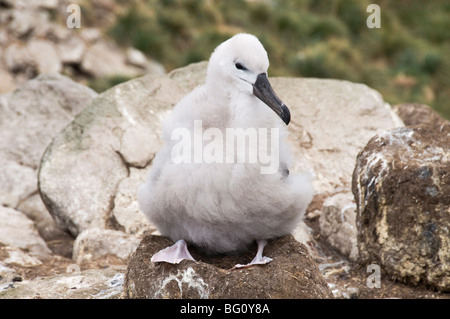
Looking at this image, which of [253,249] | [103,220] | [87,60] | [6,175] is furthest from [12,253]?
[87,60]

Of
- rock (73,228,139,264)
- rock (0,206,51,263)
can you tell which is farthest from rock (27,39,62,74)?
rock (73,228,139,264)

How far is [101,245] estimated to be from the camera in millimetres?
5480

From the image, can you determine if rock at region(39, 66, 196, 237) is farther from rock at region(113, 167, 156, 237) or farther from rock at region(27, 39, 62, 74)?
rock at region(27, 39, 62, 74)

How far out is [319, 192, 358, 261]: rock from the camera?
542 cm

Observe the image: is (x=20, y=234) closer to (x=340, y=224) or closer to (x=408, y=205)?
(x=340, y=224)

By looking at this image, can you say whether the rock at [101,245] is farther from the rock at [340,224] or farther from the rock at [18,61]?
the rock at [18,61]

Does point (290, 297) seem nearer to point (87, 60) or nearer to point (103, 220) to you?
point (103, 220)

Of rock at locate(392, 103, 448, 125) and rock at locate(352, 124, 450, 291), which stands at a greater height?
rock at locate(392, 103, 448, 125)

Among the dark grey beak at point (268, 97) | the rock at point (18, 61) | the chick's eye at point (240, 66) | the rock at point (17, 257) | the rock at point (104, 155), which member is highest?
the rock at point (18, 61)

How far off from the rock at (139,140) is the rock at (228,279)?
7.12 feet

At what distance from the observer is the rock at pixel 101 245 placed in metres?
5.44

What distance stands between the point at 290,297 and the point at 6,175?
4371 mm

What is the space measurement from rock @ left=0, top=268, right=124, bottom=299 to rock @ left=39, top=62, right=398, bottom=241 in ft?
3.94

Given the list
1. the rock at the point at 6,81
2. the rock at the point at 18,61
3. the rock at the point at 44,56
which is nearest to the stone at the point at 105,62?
the rock at the point at 44,56
